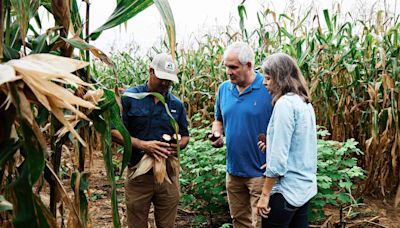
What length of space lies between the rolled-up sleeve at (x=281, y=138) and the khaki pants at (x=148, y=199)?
3.04 ft

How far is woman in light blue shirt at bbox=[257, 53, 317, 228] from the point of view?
2537mm

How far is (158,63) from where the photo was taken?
9.91ft

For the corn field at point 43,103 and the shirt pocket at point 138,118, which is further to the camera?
the shirt pocket at point 138,118

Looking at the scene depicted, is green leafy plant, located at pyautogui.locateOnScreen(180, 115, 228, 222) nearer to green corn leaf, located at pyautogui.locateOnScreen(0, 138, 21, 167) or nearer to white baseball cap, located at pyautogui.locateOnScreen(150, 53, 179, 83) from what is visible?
white baseball cap, located at pyautogui.locateOnScreen(150, 53, 179, 83)

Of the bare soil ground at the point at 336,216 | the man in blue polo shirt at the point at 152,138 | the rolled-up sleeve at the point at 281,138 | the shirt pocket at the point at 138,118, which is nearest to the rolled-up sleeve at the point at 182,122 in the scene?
the man in blue polo shirt at the point at 152,138

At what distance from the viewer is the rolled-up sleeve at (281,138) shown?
8.29 feet

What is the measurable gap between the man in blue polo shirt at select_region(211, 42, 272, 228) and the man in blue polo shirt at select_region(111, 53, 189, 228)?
13.8 inches

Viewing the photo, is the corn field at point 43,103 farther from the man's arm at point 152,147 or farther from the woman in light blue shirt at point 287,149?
the man's arm at point 152,147

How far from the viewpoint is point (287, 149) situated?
8.29 feet

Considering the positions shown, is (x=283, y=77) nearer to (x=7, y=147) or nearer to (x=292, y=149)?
(x=292, y=149)

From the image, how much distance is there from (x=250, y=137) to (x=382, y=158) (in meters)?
2.10

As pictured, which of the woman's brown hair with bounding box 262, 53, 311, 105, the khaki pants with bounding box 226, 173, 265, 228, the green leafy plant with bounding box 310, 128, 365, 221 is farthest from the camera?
the green leafy plant with bounding box 310, 128, 365, 221

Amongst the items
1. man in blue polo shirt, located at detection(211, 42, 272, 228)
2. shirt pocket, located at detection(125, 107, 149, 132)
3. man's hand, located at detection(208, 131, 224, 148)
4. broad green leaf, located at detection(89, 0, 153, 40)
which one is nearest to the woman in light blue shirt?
man in blue polo shirt, located at detection(211, 42, 272, 228)

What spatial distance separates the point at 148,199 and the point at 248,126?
2.66 ft
